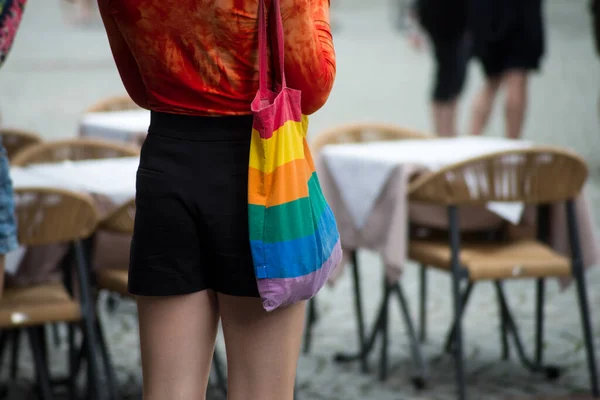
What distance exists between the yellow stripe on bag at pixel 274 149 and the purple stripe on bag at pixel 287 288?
0.21m

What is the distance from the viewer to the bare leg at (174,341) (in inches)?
79.1

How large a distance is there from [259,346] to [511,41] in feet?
17.6

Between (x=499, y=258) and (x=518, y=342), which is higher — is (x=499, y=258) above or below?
above

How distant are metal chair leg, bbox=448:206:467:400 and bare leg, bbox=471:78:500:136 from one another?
332cm

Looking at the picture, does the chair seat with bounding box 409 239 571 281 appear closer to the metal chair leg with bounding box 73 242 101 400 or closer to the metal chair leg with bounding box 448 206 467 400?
the metal chair leg with bounding box 448 206 467 400

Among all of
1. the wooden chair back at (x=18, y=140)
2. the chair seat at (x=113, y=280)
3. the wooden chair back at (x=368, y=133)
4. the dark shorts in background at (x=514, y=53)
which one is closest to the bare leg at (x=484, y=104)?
the dark shorts in background at (x=514, y=53)

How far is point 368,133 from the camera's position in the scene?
5.18m

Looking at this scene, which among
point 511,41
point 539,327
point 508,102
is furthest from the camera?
point 508,102

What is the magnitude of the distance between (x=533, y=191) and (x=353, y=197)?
2.51 ft

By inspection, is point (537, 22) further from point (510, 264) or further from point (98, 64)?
point (98, 64)

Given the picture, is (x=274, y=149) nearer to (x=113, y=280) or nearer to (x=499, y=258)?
(x=113, y=280)

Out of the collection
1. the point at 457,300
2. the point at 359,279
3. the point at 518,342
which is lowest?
the point at 518,342

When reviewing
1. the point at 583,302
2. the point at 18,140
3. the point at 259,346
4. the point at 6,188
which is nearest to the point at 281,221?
the point at 259,346

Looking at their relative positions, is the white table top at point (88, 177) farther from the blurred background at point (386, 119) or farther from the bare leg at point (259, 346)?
the bare leg at point (259, 346)
